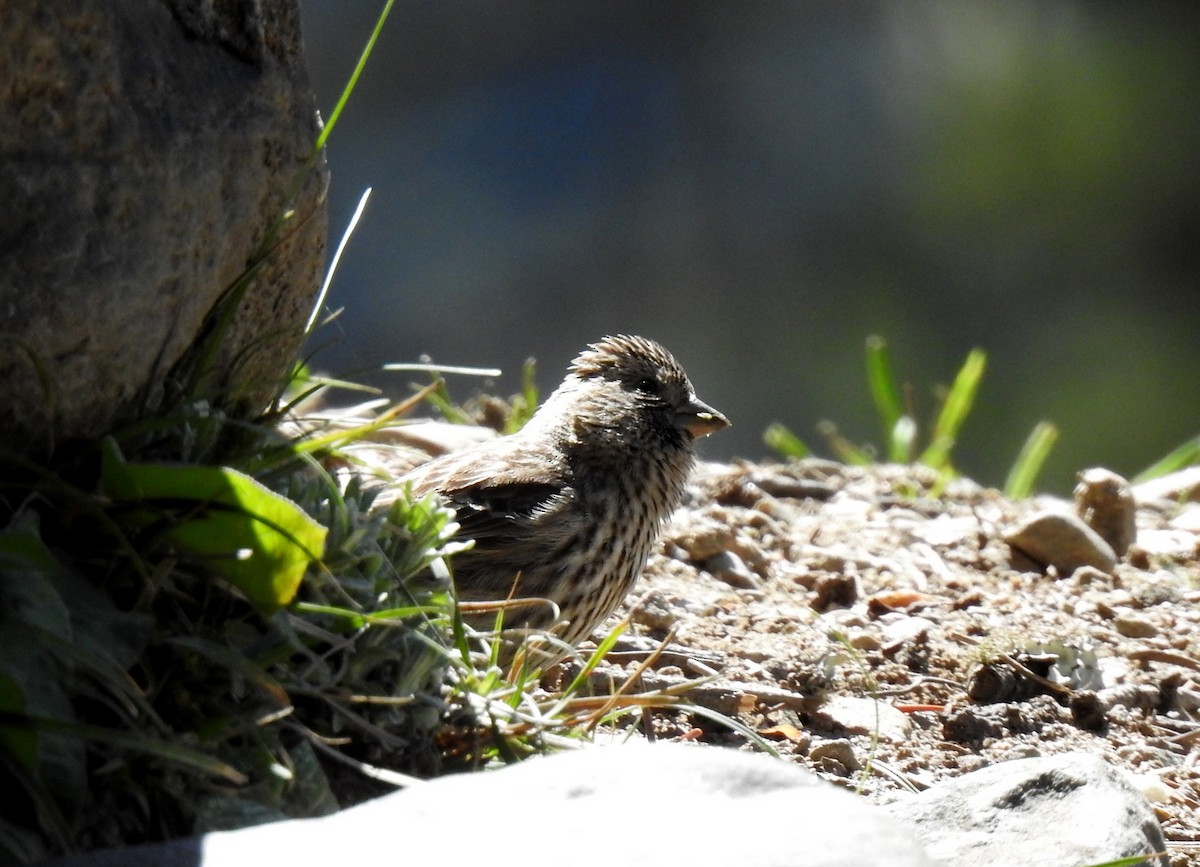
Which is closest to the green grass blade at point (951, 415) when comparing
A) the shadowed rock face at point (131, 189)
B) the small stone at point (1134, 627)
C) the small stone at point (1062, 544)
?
the small stone at point (1062, 544)

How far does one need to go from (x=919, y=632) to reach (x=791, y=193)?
857 centimetres

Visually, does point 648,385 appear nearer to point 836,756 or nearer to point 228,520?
point 836,756

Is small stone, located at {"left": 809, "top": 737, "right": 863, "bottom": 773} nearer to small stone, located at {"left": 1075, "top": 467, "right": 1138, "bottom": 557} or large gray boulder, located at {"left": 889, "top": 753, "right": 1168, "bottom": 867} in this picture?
large gray boulder, located at {"left": 889, "top": 753, "right": 1168, "bottom": 867}

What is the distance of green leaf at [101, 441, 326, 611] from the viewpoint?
2180 mm

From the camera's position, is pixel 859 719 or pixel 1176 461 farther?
pixel 1176 461

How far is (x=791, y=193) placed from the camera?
480 inches

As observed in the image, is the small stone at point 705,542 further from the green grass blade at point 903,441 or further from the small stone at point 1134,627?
the green grass blade at point 903,441

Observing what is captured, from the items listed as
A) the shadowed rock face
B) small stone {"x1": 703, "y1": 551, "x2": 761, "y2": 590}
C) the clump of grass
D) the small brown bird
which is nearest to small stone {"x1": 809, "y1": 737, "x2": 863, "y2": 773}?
the small brown bird

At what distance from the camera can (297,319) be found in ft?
9.17

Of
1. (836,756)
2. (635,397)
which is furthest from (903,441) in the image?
(836,756)

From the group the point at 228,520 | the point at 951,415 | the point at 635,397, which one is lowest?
the point at 951,415

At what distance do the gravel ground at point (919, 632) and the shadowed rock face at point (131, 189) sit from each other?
1084 mm

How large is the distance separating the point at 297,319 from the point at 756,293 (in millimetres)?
9180

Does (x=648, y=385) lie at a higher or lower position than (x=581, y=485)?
higher
